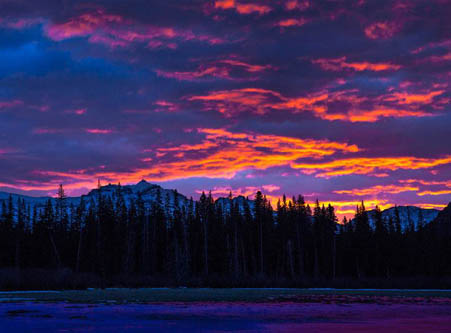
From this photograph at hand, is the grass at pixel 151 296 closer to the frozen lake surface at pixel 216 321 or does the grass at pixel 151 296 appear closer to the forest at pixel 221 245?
the frozen lake surface at pixel 216 321

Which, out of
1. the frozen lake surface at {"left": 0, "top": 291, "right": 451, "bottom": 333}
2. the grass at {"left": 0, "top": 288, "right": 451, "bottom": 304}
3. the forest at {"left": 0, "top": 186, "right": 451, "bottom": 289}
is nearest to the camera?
the frozen lake surface at {"left": 0, "top": 291, "right": 451, "bottom": 333}

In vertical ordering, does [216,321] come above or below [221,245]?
below

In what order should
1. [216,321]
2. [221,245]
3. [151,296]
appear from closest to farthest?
[216,321] < [151,296] < [221,245]

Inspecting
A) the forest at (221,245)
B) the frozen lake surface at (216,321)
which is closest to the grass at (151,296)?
the frozen lake surface at (216,321)

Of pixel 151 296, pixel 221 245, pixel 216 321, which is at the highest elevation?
pixel 221 245

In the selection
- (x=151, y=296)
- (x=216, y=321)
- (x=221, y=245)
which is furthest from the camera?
(x=221, y=245)

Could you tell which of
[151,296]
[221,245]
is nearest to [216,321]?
[151,296]

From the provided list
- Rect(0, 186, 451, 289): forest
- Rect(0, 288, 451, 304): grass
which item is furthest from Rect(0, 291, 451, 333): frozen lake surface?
Rect(0, 186, 451, 289): forest

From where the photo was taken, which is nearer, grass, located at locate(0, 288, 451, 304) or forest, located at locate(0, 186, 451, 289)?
grass, located at locate(0, 288, 451, 304)

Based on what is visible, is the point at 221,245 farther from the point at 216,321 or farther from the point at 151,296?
the point at 216,321

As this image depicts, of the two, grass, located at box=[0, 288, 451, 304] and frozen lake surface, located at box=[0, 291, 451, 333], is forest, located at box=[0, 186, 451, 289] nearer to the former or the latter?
grass, located at box=[0, 288, 451, 304]

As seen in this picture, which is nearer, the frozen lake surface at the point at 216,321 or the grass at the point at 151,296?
the frozen lake surface at the point at 216,321

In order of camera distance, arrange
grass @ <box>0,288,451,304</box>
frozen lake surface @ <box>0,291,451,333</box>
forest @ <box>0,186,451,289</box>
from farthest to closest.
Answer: forest @ <box>0,186,451,289</box>
grass @ <box>0,288,451,304</box>
frozen lake surface @ <box>0,291,451,333</box>

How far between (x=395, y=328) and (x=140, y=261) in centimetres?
9377
